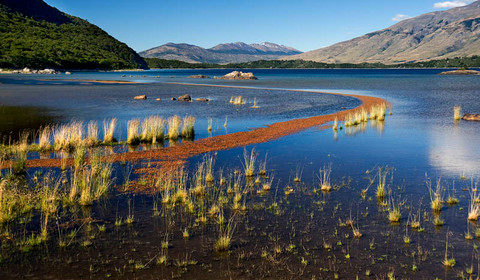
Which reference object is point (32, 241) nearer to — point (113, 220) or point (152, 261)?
point (113, 220)

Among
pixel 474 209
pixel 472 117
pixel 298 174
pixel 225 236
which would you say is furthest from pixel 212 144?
pixel 472 117

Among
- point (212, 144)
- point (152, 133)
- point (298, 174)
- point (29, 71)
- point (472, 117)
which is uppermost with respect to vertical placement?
point (29, 71)

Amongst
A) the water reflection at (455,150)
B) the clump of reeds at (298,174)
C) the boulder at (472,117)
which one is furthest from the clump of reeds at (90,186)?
the boulder at (472,117)

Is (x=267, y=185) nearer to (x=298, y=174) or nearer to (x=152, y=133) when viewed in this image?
(x=298, y=174)

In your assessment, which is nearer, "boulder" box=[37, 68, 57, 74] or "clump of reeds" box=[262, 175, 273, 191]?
"clump of reeds" box=[262, 175, 273, 191]

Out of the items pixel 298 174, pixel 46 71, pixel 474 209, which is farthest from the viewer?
pixel 46 71

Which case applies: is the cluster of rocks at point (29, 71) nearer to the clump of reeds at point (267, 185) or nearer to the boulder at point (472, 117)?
the boulder at point (472, 117)

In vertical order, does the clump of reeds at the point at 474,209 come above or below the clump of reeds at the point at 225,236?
above

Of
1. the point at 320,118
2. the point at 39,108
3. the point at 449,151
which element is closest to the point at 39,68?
the point at 39,108

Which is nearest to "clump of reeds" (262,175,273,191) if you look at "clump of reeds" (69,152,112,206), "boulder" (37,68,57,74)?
"clump of reeds" (69,152,112,206)

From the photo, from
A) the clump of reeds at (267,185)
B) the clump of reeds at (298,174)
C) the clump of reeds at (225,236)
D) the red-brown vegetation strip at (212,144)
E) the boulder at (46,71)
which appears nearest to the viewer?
the clump of reeds at (225,236)

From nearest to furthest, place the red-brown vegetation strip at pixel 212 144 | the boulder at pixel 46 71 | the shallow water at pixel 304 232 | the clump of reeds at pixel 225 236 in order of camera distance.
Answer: the shallow water at pixel 304 232, the clump of reeds at pixel 225 236, the red-brown vegetation strip at pixel 212 144, the boulder at pixel 46 71

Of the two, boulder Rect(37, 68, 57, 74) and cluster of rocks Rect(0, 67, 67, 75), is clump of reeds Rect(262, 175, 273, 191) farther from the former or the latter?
boulder Rect(37, 68, 57, 74)

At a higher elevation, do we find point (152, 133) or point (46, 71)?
point (46, 71)
